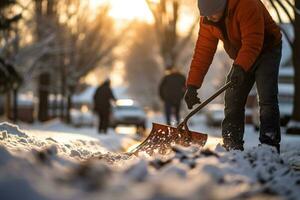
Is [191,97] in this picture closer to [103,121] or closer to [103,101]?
[103,121]

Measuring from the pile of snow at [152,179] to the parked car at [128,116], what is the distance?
26.3m

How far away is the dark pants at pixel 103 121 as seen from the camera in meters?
19.7

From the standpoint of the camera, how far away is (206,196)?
2.60 metres

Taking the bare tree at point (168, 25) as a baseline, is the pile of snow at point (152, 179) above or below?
below

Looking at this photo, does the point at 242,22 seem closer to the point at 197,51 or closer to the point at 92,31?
the point at 197,51

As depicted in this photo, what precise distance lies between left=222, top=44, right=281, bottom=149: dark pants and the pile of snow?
1.83 meters

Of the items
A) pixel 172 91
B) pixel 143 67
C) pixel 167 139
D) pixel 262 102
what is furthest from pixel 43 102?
pixel 143 67

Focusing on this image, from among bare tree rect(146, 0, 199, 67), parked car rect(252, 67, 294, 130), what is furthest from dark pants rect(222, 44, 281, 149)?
bare tree rect(146, 0, 199, 67)

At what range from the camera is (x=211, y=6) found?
604 centimetres

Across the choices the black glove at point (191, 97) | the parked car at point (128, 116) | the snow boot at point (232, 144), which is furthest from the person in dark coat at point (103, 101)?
the snow boot at point (232, 144)

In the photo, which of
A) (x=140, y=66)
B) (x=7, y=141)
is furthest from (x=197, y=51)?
(x=140, y=66)

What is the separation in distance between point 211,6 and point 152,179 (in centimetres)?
324

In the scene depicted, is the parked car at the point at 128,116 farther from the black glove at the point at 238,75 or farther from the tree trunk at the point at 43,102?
the black glove at the point at 238,75

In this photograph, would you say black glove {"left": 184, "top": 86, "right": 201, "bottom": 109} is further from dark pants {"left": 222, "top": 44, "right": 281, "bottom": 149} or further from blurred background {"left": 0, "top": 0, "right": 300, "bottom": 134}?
blurred background {"left": 0, "top": 0, "right": 300, "bottom": 134}
